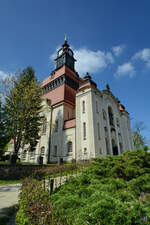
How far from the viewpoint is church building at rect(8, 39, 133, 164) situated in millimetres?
19923

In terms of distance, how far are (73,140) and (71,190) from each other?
16.1 metres

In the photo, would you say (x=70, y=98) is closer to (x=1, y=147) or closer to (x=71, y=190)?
(x=1, y=147)

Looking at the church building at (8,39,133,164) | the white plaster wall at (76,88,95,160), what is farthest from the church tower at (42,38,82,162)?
the white plaster wall at (76,88,95,160)

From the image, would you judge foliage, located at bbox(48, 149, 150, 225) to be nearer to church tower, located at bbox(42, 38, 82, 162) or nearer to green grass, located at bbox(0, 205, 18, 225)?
green grass, located at bbox(0, 205, 18, 225)

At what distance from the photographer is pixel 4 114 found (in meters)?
17.0

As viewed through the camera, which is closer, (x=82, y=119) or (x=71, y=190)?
(x=71, y=190)

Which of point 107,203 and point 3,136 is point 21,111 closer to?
point 3,136

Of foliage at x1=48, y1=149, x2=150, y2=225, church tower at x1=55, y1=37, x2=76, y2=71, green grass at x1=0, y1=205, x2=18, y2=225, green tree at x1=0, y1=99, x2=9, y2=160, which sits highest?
church tower at x1=55, y1=37, x2=76, y2=71

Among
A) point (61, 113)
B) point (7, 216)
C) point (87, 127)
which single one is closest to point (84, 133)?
→ point (87, 127)

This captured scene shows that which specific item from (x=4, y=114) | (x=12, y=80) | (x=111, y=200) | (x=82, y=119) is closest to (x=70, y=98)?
(x=82, y=119)

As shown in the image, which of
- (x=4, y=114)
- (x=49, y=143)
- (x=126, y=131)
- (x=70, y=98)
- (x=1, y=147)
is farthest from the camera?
(x=126, y=131)

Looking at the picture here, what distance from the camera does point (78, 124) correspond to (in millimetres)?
21328

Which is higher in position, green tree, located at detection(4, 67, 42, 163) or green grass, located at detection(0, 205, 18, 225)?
green tree, located at detection(4, 67, 42, 163)

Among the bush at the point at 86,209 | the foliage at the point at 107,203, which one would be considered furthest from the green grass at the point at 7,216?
the foliage at the point at 107,203
